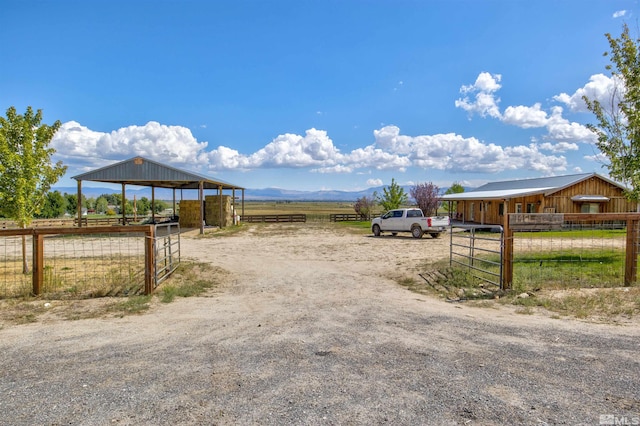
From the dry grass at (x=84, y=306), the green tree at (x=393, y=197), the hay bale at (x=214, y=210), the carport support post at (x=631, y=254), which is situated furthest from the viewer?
the green tree at (x=393, y=197)

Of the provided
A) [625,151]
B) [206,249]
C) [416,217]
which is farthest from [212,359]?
[416,217]

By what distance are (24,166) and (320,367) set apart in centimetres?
1071

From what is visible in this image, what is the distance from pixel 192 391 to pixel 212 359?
0.83m

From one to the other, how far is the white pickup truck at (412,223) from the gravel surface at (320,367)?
1528 centimetres

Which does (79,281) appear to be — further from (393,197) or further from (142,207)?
(142,207)

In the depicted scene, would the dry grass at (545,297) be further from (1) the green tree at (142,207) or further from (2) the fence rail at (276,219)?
(1) the green tree at (142,207)

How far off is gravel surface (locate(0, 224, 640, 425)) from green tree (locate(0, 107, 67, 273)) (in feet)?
20.0

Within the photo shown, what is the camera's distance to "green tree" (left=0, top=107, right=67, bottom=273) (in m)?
10.5

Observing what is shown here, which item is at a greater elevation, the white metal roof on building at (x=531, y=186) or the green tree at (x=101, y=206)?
the white metal roof on building at (x=531, y=186)

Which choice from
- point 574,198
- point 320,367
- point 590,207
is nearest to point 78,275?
point 320,367

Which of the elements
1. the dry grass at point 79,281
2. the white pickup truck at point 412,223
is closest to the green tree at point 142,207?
the white pickup truck at point 412,223

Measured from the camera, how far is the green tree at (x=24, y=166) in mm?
10484

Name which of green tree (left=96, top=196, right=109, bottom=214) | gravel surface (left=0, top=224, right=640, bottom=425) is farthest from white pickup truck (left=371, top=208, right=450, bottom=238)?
green tree (left=96, top=196, right=109, bottom=214)

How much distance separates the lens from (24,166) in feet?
35.3
